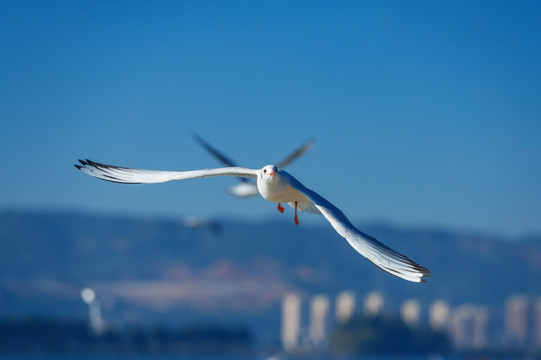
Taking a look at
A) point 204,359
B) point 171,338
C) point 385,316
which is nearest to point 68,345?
point 171,338

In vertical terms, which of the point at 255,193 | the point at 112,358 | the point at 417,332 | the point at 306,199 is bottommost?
the point at 306,199

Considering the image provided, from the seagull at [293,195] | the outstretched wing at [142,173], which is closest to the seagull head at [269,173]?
the seagull at [293,195]

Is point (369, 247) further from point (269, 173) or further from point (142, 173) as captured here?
point (142, 173)

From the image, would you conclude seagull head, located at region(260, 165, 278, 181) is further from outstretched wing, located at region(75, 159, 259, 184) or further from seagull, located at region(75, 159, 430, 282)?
outstretched wing, located at region(75, 159, 259, 184)

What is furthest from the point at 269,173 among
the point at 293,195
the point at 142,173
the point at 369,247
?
the point at 142,173

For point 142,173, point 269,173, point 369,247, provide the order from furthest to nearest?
1. point 142,173
2. point 269,173
3. point 369,247

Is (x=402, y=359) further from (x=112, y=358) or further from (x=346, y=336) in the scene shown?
(x=112, y=358)

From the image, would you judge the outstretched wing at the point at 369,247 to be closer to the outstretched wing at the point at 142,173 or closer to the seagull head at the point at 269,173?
the seagull head at the point at 269,173

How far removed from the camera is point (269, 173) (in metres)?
13.7

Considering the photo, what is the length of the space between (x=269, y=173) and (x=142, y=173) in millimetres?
2710

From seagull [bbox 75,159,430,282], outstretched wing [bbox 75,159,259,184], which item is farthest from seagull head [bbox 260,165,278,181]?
outstretched wing [bbox 75,159,259,184]

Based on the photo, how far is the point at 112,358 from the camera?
17088 cm

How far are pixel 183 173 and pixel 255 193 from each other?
11215 millimetres

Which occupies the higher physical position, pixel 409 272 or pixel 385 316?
pixel 385 316
